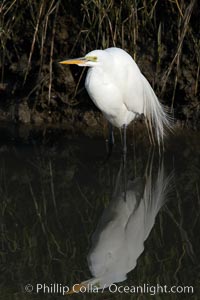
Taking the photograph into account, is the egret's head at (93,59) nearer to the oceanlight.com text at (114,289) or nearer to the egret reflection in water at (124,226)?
the egret reflection in water at (124,226)

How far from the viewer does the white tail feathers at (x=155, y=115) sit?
4.82m

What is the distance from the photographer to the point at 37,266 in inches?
134

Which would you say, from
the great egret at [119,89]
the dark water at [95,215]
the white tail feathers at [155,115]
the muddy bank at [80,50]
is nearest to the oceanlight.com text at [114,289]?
the dark water at [95,215]

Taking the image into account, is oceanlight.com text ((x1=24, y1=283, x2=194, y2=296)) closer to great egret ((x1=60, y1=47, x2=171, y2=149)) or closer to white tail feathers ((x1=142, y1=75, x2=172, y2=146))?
great egret ((x1=60, y1=47, x2=171, y2=149))

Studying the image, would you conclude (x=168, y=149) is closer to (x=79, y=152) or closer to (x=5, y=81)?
(x=79, y=152)

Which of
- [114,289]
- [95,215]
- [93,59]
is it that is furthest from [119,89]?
[114,289]

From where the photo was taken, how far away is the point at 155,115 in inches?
194

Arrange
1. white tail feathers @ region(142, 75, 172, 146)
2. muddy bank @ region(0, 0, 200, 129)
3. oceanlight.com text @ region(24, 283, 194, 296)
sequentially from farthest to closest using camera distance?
muddy bank @ region(0, 0, 200, 129)
white tail feathers @ region(142, 75, 172, 146)
oceanlight.com text @ region(24, 283, 194, 296)

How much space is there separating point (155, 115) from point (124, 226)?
1.25 metres

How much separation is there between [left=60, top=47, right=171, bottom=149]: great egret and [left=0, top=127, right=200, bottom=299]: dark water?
0.22 meters

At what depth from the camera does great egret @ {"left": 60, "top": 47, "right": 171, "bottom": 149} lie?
447 cm

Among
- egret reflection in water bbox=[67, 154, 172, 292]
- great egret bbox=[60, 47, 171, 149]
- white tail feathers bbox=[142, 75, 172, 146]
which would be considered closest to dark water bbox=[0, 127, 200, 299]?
egret reflection in water bbox=[67, 154, 172, 292]

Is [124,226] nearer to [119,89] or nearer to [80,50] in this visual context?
[119,89]

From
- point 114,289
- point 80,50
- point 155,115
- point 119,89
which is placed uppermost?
point 80,50
